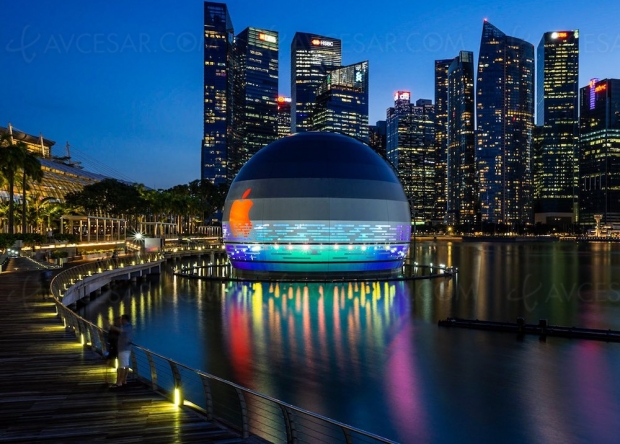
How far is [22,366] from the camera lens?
15953mm

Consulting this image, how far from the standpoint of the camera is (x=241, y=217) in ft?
187

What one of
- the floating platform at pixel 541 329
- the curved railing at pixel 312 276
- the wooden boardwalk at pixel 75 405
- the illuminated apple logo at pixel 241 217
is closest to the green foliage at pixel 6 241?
the curved railing at pixel 312 276

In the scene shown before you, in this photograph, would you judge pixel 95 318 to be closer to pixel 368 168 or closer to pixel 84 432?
pixel 84 432

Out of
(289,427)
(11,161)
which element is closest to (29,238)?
(11,161)

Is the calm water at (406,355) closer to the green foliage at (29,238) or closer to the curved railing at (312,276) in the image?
the curved railing at (312,276)

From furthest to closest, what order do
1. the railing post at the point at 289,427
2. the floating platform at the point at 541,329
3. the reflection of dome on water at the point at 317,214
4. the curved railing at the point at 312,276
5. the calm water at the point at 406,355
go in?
1. the reflection of dome on water at the point at 317,214
2. the curved railing at the point at 312,276
3. the floating platform at the point at 541,329
4. the calm water at the point at 406,355
5. the railing post at the point at 289,427

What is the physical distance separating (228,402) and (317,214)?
3753cm

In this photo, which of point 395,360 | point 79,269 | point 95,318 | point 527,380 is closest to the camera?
point 527,380

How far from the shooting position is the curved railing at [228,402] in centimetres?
1106

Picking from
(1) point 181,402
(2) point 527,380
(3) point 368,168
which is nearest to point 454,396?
(2) point 527,380

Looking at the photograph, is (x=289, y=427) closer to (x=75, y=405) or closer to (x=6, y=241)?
(x=75, y=405)

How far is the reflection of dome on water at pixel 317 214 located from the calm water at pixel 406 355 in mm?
8478

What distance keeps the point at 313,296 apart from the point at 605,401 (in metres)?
26.6

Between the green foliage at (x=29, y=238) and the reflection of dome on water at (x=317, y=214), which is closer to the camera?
the reflection of dome on water at (x=317, y=214)
